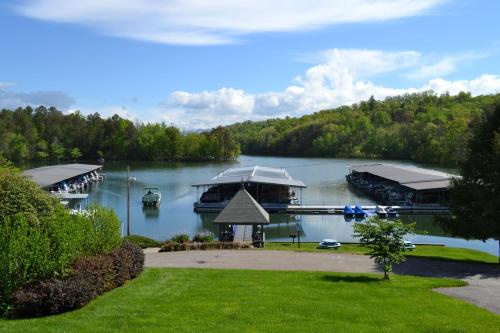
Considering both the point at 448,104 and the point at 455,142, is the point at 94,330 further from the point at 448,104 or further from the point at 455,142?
the point at 448,104

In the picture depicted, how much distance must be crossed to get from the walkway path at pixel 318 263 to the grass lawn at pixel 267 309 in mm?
3817

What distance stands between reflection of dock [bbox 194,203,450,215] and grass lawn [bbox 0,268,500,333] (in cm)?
3655

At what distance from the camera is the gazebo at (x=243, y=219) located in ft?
106

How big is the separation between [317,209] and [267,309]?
42699 mm

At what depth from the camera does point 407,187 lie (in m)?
61.5

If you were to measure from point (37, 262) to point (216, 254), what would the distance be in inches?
519

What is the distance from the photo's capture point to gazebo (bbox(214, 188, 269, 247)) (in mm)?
32344

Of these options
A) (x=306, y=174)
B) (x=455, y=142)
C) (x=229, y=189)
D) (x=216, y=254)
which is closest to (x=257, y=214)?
(x=216, y=254)

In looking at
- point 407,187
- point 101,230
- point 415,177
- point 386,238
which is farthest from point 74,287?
point 415,177

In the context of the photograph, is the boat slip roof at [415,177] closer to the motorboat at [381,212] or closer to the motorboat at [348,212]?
the motorboat at [381,212]

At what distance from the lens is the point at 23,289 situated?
1341 centimetres

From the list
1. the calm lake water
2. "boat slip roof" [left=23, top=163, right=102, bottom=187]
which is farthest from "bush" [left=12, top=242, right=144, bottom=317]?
"boat slip roof" [left=23, top=163, right=102, bottom=187]

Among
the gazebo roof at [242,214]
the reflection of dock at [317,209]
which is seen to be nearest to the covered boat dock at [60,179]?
the reflection of dock at [317,209]

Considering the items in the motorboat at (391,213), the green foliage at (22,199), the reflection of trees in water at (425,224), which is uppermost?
the green foliage at (22,199)
